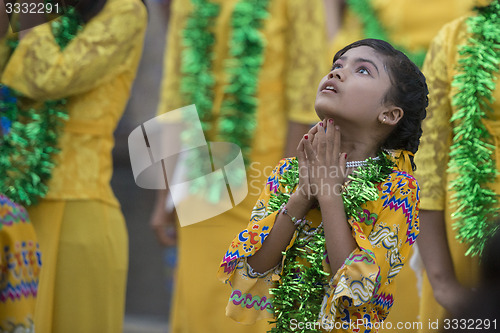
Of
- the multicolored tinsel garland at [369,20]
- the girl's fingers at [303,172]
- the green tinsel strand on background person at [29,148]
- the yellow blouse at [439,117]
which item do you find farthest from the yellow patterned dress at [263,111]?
the girl's fingers at [303,172]

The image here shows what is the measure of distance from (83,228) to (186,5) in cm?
114

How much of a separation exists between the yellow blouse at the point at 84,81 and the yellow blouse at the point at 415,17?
121 cm

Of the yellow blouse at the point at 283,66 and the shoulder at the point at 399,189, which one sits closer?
the shoulder at the point at 399,189

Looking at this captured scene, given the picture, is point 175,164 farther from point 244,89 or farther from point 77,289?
point 77,289

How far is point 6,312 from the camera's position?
242cm

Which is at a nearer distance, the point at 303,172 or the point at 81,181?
the point at 303,172

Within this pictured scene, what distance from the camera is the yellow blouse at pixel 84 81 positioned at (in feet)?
11.2

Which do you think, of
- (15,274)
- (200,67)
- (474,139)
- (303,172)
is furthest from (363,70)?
(200,67)

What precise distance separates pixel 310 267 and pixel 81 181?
55.1 inches

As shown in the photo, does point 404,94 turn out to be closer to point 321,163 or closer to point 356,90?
point 356,90

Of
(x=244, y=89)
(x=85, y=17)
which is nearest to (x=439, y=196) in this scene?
(x=244, y=89)

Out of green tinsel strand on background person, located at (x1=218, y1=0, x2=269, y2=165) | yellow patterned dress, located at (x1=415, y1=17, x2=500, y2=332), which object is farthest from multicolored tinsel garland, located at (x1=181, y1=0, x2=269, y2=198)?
yellow patterned dress, located at (x1=415, y1=17, x2=500, y2=332)

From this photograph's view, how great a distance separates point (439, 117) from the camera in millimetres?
3330

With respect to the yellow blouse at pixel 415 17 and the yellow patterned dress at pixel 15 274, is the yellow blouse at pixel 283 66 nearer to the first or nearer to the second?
the yellow blouse at pixel 415 17
